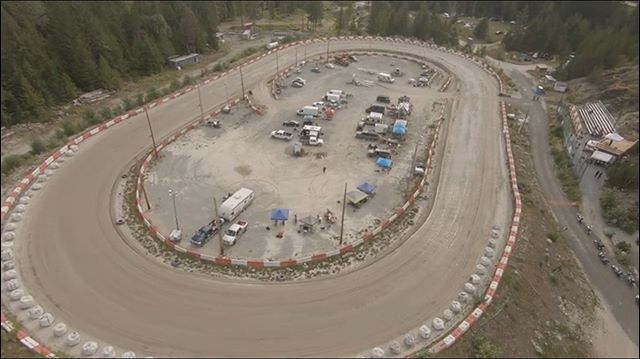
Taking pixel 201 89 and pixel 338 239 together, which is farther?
pixel 201 89

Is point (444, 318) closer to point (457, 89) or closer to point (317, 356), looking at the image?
point (317, 356)

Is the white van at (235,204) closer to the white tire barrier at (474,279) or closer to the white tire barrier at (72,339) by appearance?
the white tire barrier at (72,339)

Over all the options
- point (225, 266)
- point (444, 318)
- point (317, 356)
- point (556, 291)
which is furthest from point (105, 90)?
point (556, 291)

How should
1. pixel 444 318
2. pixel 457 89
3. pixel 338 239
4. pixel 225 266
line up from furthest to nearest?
pixel 457 89 → pixel 338 239 → pixel 225 266 → pixel 444 318

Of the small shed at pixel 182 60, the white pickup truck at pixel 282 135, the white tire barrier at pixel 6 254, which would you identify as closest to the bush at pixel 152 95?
the small shed at pixel 182 60

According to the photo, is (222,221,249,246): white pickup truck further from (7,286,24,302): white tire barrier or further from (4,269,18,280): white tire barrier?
(4,269,18,280): white tire barrier

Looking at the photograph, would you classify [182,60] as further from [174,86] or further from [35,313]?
[35,313]
